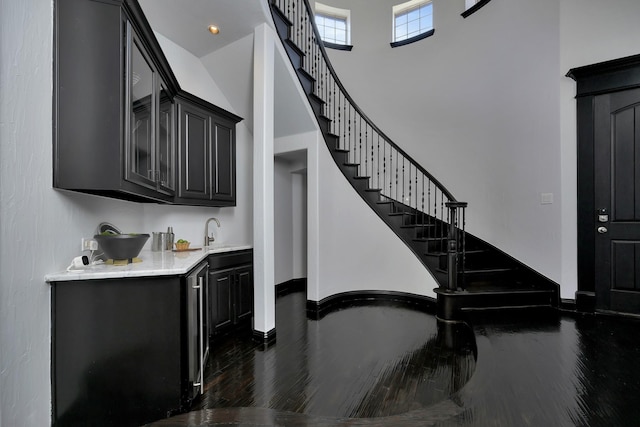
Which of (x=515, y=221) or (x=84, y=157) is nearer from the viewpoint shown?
(x=84, y=157)

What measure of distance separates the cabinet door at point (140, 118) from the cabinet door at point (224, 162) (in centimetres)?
109

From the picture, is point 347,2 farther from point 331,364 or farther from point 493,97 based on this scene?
point 331,364

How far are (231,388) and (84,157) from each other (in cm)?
168

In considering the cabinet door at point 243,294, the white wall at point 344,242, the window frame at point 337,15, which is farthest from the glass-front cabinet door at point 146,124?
the window frame at point 337,15

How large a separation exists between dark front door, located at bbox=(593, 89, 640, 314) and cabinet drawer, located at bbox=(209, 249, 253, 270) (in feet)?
12.2

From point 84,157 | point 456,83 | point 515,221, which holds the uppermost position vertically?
point 456,83

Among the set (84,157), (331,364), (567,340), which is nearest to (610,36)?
(567,340)

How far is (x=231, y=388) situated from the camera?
6.35 feet

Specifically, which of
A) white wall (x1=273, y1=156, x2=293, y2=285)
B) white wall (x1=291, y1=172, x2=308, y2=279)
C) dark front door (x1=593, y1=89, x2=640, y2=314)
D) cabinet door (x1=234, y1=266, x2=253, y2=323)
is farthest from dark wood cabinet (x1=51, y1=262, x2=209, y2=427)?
dark front door (x1=593, y1=89, x2=640, y2=314)

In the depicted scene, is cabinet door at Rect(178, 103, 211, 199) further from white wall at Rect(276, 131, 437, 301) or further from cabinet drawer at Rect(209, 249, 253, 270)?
white wall at Rect(276, 131, 437, 301)

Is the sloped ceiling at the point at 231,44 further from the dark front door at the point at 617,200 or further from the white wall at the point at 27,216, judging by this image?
the dark front door at the point at 617,200

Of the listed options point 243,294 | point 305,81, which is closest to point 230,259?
point 243,294

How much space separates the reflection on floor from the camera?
1.46 meters

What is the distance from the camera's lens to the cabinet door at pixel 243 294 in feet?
9.51
